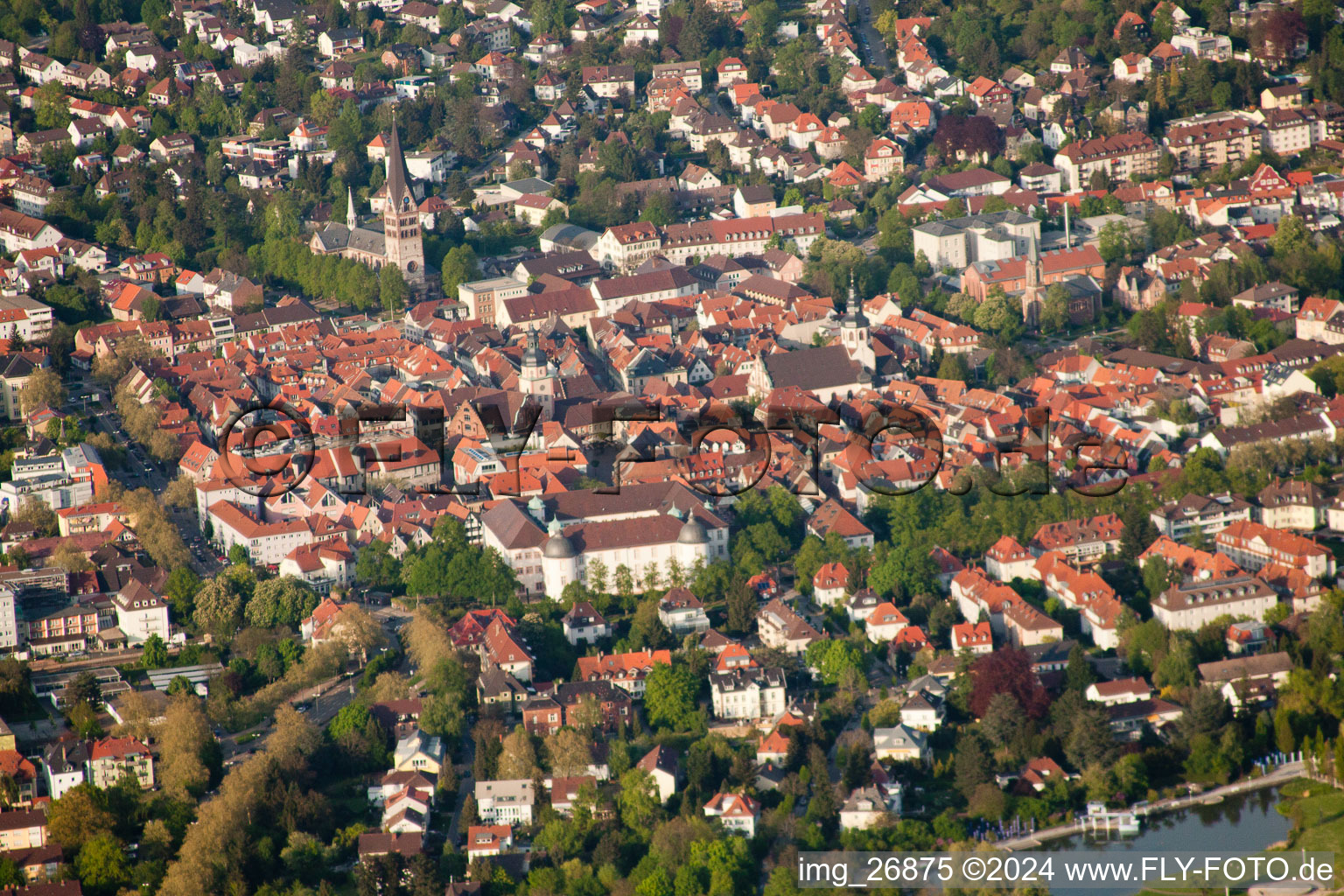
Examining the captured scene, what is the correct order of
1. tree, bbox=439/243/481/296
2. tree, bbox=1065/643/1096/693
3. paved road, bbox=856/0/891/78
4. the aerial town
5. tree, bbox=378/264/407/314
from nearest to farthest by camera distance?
1. the aerial town
2. tree, bbox=1065/643/1096/693
3. tree, bbox=378/264/407/314
4. tree, bbox=439/243/481/296
5. paved road, bbox=856/0/891/78

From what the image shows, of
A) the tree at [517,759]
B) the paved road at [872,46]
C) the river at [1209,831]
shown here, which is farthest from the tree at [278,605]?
the paved road at [872,46]

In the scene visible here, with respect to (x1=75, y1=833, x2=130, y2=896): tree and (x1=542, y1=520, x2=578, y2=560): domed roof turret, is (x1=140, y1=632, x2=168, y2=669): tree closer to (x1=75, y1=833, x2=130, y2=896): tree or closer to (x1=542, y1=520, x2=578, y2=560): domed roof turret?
(x1=75, y1=833, x2=130, y2=896): tree

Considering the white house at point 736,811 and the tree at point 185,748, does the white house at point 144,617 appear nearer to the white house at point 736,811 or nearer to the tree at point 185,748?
the tree at point 185,748

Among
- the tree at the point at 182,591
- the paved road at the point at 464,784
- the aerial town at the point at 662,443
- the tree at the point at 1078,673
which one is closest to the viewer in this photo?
the paved road at the point at 464,784

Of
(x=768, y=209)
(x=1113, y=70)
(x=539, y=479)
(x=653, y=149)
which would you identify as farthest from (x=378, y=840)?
(x=1113, y=70)

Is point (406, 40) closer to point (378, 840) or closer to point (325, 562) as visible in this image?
point (325, 562)

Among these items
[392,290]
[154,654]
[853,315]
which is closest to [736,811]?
[154,654]

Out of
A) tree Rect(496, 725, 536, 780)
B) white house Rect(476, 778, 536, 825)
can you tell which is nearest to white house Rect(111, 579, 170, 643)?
tree Rect(496, 725, 536, 780)
